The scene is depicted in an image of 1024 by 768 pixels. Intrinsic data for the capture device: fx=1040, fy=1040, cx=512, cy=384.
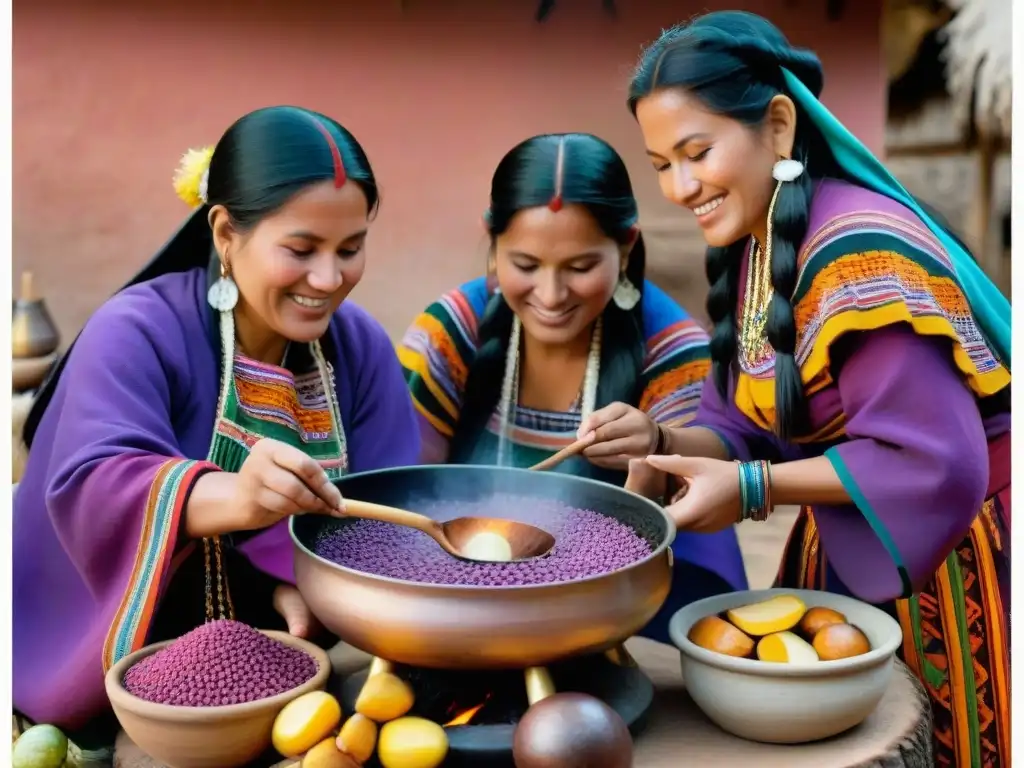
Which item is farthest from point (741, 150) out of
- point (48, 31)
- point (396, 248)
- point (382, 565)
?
point (48, 31)

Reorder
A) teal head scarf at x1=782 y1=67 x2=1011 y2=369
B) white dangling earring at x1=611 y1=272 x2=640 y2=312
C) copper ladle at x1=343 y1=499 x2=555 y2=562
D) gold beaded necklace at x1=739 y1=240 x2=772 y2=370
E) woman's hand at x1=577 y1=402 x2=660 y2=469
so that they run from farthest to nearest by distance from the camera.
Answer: white dangling earring at x1=611 y1=272 x2=640 y2=312 → woman's hand at x1=577 y1=402 x2=660 y2=469 → gold beaded necklace at x1=739 y1=240 x2=772 y2=370 → teal head scarf at x1=782 y1=67 x2=1011 y2=369 → copper ladle at x1=343 y1=499 x2=555 y2=562

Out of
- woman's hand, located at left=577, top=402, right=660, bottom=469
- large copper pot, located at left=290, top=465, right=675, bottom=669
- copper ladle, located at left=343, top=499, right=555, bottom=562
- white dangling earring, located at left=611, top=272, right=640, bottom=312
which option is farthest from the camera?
white dangling earring, located at left=611, top=272, right=640, bottom=312

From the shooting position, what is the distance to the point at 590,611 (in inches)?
48.3

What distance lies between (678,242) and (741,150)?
0.43 m

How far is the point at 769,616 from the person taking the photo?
4.83ft

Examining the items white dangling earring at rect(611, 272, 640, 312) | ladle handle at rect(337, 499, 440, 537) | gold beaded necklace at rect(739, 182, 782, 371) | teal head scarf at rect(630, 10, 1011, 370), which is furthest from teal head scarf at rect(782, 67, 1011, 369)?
ladle handle at rect(337, 499, 440, 537)

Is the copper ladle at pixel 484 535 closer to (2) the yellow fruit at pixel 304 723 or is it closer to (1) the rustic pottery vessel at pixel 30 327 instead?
(2) the yellow fruit at pixel 304 723

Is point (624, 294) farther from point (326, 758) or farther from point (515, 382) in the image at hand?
point (326, 758)

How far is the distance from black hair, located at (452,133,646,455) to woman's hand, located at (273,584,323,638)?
51 centimetres

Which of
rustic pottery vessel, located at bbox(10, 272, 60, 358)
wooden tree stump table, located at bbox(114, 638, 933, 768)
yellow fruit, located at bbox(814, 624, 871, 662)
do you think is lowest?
wooden tree stump table, located at bbox(114, 638, 933, 768)

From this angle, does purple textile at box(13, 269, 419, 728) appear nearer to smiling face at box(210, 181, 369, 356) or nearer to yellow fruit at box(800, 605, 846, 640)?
smiling face at box(210, 181, 369, 356)

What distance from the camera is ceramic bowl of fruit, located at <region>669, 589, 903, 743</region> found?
132cm

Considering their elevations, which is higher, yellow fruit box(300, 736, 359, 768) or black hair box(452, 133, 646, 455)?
black hair box(452, 133, 646, 455)

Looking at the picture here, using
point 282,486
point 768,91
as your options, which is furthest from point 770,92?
point 282,486
